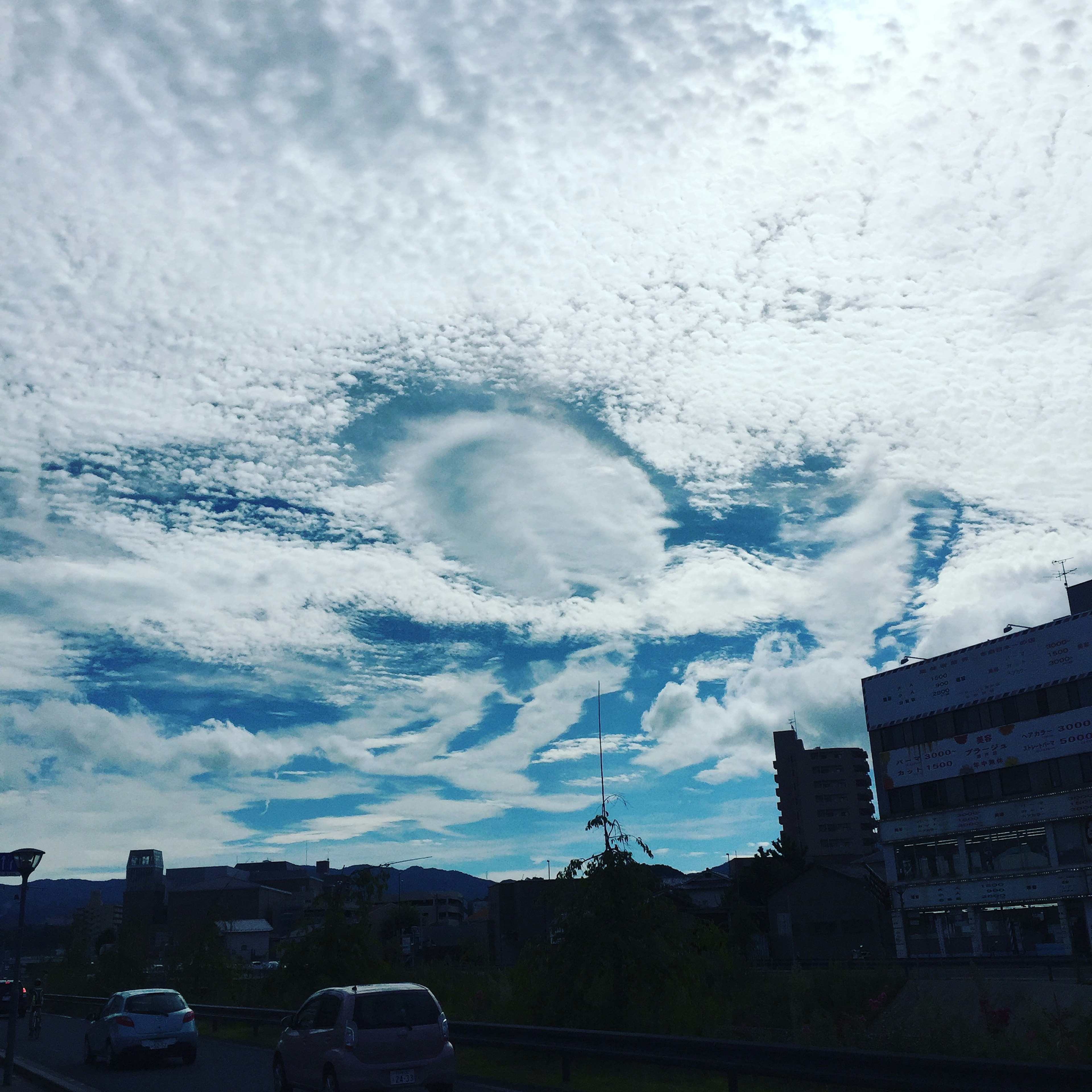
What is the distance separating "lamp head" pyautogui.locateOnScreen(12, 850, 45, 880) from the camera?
19.4m

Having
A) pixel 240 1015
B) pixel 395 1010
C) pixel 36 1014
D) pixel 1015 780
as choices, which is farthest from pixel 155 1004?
pixel 1015 780

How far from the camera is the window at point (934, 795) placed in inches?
2297

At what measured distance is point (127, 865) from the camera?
160250mm

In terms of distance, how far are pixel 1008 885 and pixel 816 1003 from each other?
102 ft

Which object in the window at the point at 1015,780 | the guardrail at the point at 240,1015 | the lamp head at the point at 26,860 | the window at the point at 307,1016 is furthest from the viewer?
the window at the point at 1015,780

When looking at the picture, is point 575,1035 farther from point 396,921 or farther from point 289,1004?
point 396,921

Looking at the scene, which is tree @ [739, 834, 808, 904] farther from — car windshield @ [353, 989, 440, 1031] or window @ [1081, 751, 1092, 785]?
car windshield @ [353, 989, 440, 1031]

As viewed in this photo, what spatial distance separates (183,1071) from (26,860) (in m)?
5.28

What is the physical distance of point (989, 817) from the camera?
55.6 m

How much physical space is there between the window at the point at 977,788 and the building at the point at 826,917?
68.8ft

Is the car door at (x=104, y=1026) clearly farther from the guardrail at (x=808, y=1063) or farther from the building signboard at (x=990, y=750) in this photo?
the building signboard at (x=990, y=750)

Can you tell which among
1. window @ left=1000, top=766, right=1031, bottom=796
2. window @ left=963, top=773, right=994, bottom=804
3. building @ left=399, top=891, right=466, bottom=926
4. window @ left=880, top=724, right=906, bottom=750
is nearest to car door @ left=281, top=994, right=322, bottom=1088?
window @ left=1000, top=766, right=1031, bottom=796

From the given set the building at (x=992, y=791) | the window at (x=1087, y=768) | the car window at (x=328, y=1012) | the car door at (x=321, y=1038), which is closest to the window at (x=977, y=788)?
the building at (x=992, y=791)

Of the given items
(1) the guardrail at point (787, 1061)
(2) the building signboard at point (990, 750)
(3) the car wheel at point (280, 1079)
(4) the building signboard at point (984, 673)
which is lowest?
(3) the car wheel at point (280, 1079)
